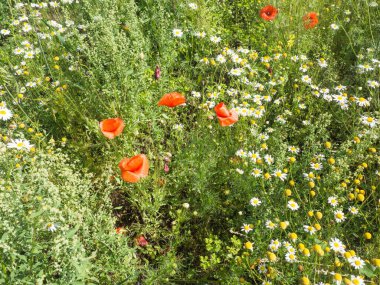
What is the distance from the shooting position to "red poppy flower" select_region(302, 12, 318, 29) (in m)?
3.59

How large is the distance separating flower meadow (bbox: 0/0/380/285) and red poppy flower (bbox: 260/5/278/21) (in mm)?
22

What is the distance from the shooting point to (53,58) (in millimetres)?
3549

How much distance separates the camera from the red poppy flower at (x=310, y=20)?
141 inches

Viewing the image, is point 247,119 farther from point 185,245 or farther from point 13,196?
point 13,196

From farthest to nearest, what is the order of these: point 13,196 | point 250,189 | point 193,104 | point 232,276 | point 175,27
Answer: point 175,27, point 193,104, point 250,189, point 232,276, point 13,196

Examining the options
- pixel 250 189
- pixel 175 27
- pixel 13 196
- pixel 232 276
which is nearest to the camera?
pixel 13 196

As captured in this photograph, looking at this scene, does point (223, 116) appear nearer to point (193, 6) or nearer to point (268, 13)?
point (268, 13)

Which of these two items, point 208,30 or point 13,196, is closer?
point 13,196

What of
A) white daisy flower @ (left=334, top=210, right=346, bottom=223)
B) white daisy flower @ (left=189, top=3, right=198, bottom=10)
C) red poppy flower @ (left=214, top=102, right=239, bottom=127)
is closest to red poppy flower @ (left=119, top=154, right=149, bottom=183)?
red poppy flower @ (left=214, top=102, right=239, bottom=127)

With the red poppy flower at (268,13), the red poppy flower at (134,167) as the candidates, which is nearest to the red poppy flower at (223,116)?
the red poppy flower at (134,167)

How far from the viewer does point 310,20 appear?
148 inches

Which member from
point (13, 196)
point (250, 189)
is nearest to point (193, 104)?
point (250, 189)

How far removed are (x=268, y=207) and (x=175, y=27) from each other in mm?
2344

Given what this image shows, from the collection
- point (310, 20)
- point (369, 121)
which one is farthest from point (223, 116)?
point (310, 20)
